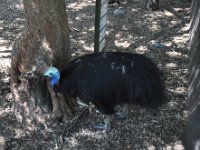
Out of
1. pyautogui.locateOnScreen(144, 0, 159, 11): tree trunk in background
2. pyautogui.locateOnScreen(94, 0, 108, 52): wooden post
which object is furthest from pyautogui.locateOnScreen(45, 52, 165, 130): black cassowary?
pyautogui.locateOnScreen(144, 0, 159, 11): tree trunk in background

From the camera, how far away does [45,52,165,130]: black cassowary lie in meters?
4.26

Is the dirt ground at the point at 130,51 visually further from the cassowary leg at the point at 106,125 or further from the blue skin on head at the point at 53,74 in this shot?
the blue skin on head at the point at 53,74

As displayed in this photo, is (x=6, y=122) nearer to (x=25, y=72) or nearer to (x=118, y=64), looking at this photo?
(x=25, y=72)

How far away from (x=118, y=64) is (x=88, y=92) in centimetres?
48

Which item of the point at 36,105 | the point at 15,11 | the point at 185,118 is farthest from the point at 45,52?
the point at 15,11

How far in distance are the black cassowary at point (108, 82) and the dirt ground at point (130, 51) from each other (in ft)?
1.62

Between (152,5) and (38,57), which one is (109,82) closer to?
(38,57)

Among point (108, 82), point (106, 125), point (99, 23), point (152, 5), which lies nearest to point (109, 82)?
point (108, 82)

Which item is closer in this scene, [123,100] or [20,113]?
[123,100]

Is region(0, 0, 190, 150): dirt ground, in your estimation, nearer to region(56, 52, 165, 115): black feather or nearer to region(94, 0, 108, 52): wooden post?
region(56, 52, 165, 115): black feather

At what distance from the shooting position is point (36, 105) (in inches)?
188

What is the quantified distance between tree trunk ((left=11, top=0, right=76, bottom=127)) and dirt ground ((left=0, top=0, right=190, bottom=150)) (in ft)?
0.80

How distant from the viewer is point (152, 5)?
9.09 metres

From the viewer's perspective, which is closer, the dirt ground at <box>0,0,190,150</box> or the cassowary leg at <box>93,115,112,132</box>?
the dirt ground at <box>0,0,190,150</box>
